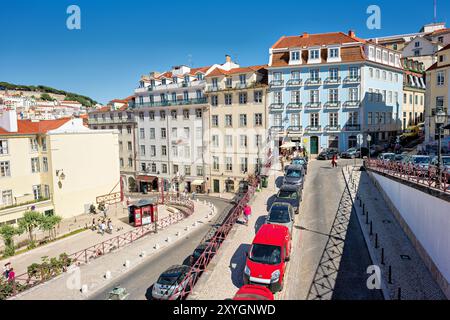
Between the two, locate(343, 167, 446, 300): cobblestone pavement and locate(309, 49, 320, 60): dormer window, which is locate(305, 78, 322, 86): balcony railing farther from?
locate(343, 167, 446, 300): cobblestone pavement

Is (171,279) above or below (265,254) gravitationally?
below

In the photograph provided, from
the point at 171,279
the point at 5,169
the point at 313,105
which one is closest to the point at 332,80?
the point at 313,105

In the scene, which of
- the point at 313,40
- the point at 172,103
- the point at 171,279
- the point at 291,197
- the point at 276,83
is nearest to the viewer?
the point at 171,279

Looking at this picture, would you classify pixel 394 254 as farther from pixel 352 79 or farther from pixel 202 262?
pixel 352 79

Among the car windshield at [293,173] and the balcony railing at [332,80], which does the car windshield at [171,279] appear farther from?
the balcony railing at [332,80]

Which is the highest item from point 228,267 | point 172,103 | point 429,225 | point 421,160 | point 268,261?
point 172,103

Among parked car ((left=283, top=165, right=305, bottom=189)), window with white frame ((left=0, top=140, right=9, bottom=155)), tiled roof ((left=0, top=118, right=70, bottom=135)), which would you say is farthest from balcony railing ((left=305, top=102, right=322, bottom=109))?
window with white frame ((left=0, top=140, right=9, bottom=155))
